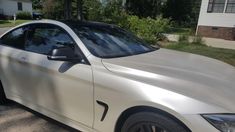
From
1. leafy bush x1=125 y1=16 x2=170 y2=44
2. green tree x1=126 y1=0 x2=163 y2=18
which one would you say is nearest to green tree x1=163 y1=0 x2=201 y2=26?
green tree x1=126 y1=0 x2=163 y2=18

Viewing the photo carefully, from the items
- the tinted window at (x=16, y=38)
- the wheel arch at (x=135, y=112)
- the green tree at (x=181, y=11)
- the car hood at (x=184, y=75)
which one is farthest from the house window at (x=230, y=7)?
the wheel arch at (x=135, y=112)

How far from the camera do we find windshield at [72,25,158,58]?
319 centimetres

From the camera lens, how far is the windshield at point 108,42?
126 inches

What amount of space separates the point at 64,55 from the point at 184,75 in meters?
1.29

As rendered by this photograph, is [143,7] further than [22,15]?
No

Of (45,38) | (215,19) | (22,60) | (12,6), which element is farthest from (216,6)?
(12,6)

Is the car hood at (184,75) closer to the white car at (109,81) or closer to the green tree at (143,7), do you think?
the white car at (109,81)

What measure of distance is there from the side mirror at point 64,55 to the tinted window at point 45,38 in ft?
1.00

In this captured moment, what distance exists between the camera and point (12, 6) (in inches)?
1779

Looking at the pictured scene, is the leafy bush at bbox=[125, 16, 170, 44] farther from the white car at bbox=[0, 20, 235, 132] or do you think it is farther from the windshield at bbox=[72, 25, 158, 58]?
the white car at bbox=[0, 20, 235, 132]

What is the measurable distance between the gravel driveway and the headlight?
196 cm

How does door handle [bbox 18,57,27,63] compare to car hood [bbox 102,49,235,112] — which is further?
door handle [bbox 18,57,27,63]

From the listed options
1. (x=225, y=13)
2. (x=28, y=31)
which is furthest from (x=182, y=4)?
(x=28, y=31)

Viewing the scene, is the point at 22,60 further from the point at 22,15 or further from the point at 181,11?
the point at 22,15
